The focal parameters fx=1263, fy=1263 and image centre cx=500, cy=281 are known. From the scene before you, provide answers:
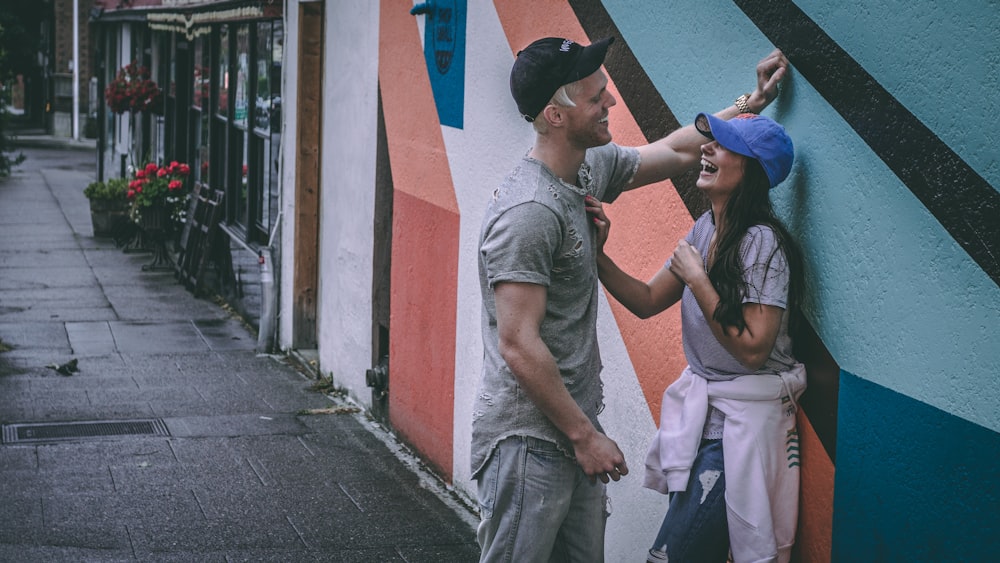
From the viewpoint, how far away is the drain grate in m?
7.35

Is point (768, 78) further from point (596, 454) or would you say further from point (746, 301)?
point (596, 454)

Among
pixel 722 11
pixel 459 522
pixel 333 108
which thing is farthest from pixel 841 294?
pixel 333 108

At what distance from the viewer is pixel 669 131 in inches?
168

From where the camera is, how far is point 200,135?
14805 millimetres

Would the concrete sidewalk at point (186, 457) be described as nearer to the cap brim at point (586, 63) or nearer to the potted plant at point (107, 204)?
the cap brim at point (586, 63)

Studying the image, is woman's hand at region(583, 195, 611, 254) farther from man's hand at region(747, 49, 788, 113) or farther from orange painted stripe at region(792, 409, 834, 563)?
orange painted stripe at region(792, 409, 834, 563)

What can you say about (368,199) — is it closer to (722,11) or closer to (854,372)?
(722,11)

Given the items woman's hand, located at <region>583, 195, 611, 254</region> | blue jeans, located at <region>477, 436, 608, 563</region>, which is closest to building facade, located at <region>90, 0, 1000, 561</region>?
woman's hand, located at <region>583, 195, 611, 254</region>

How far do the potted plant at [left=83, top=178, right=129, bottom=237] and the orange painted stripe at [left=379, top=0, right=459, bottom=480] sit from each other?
10253 mm

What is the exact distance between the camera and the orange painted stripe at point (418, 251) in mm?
6543

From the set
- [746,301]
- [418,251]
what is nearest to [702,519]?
[746,301]

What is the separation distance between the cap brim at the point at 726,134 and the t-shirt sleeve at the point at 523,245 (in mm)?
482

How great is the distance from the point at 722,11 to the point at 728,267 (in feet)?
3.33

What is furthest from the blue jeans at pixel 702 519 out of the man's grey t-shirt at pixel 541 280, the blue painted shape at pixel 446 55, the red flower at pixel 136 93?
the red flower at pixel 136 93
